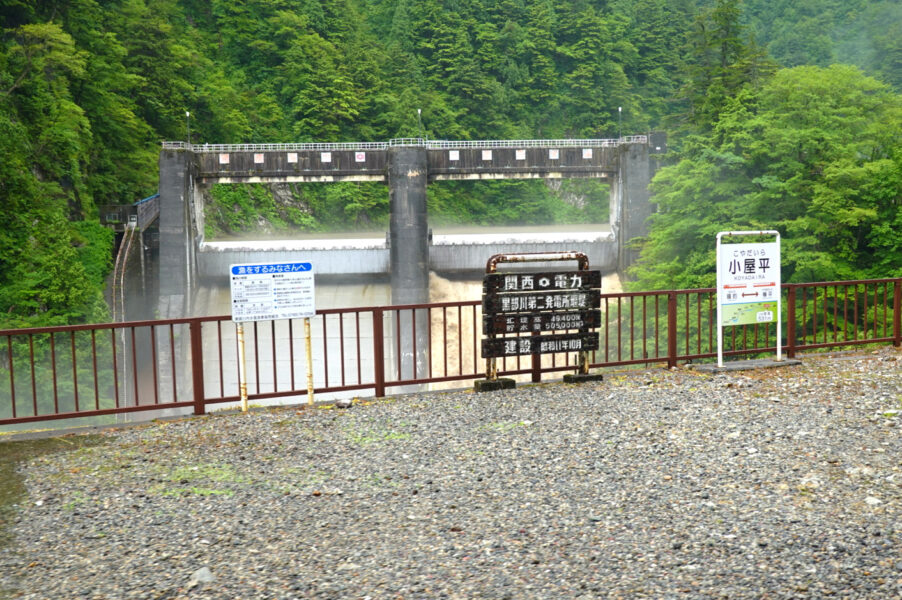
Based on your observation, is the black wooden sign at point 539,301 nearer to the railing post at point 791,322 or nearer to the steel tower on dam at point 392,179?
the railing post at point 791,322

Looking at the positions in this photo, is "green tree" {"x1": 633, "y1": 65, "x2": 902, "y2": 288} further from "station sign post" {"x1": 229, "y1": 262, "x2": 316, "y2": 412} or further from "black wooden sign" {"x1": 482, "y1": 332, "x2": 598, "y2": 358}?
"station sign post" {"x1": 229, "y1": 262, "x2": 316, "y2": 412}

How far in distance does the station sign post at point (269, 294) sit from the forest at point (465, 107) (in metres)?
17.1

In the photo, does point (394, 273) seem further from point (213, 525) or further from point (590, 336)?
point (213, 525)

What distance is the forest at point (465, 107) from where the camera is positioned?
23703mm

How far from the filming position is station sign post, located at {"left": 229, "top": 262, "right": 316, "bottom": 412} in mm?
8328

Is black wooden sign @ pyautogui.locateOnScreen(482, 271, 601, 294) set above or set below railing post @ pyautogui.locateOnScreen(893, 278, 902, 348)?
above

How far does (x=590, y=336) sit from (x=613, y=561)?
5159 mm

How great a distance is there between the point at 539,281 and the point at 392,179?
21.2 metres

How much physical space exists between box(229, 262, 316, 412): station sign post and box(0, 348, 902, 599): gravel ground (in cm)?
102

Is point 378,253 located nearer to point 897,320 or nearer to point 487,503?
point 897,320

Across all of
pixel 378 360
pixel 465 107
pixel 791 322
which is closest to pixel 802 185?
pixel 791 322

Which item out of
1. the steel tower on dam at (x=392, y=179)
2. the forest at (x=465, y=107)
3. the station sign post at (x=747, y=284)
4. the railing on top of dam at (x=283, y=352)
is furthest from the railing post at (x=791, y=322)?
the steel tower on dam at (x=392, y=179)

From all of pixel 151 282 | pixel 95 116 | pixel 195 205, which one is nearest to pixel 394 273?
pixel 195 205

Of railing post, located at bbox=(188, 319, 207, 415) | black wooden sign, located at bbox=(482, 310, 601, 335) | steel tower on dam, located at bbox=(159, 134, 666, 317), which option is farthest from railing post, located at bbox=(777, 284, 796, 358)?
steel tower on dam, located at bbox=(159, 134, 666, 317)
